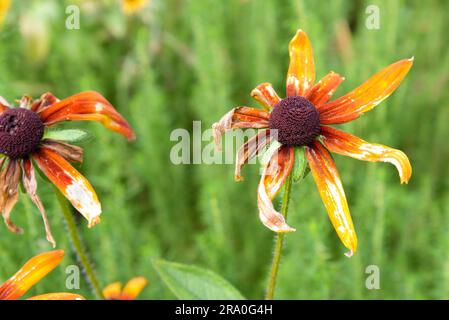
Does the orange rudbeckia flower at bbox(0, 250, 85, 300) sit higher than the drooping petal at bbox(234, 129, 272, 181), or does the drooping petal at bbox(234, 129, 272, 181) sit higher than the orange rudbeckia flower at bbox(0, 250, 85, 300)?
the drooping petal at bbox(234, 129, 272, 181)

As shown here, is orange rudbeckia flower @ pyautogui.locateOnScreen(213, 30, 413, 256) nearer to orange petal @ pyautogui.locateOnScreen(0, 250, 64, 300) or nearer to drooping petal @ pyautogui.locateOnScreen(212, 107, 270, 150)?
drooping petal @ pyautogui.locateOnScreen(212, 107, 270, 150)

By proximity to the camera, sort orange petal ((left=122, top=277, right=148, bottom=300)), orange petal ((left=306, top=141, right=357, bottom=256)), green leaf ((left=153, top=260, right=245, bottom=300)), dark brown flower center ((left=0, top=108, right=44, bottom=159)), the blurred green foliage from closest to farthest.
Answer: orange petal ((left=306, top=141, right=357, bottom=256)), dark brown flower center ((left=0, top=108, right=44, bottom=159)), green leaf ((left=153, top=260, right=245, bottom=300)), orange petal ((left=122, top=277, right=148, bottom=300)), the blurred green foliage

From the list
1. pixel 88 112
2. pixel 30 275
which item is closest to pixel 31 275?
pixel 30 275

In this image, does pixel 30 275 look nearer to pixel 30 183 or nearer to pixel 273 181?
pixel 30 183

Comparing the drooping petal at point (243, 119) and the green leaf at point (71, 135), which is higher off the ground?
the drooping petal at point (243, 119)

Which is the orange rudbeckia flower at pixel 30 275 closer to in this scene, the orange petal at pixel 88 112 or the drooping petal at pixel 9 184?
the drooping petal at pixel 9 184

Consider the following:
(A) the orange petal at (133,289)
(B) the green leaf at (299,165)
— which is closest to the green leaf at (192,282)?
(A) the orange petal at (133,289)

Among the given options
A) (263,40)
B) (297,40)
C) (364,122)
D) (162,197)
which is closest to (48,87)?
(162,197)

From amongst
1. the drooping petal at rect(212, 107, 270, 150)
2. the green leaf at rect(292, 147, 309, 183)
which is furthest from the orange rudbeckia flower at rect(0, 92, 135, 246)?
the green leaf at rect(292, 147, 309, 183)
